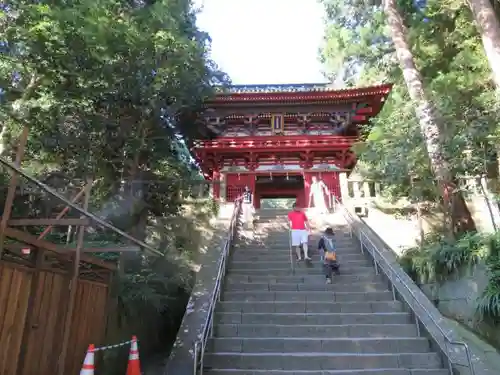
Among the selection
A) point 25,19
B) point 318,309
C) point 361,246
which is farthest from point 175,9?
point 318,309

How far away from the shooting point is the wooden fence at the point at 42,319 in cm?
367

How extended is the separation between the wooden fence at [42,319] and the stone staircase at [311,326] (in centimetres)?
170

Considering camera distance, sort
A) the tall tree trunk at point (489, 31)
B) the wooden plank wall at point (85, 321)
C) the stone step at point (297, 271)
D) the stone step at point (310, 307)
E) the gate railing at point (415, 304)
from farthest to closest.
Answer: the tall tree trunk at point (489, 31), the stone step at point (297, 271), the stone step at point (310, 307), the gate railing at point (415, 304), the wooden plank wall at point (85, 321)

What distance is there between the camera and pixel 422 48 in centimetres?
1384

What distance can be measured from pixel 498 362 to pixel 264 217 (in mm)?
7583

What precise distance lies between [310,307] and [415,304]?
1.67 meters

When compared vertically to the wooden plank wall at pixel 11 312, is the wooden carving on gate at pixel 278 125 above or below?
above

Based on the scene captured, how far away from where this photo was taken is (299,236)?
336 inches

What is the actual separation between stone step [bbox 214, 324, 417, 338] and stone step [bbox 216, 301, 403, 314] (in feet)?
1.62

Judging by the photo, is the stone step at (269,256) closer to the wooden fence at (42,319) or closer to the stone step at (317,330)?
the stone step at (317,330)

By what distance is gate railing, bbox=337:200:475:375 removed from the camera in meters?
5.00

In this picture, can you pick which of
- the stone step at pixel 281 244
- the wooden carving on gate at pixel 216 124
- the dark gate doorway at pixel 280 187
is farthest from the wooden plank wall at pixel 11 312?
the dark gate doorway at pixel 280 187

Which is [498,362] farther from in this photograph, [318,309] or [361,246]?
[361,246]

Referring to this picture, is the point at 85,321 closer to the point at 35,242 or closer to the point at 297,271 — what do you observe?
the point at 35,242
